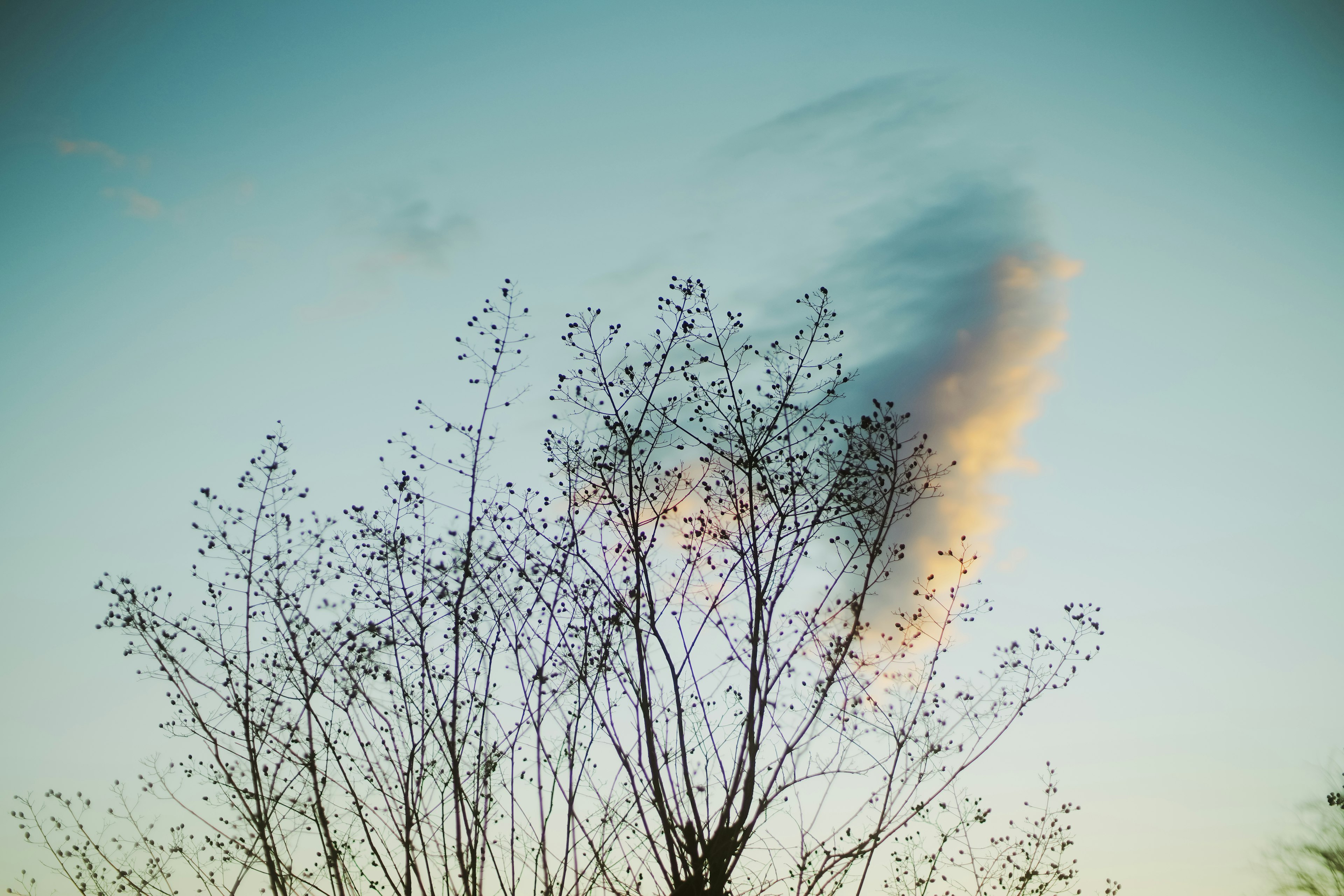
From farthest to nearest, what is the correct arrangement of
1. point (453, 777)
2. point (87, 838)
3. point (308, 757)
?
point (87, 838) → point (308, 757) → point (453, 777)

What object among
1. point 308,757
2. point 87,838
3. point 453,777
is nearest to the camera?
point 453,777

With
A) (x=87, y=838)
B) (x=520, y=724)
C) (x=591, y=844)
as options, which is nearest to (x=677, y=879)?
(x=591, y=844)

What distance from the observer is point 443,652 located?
943 cm

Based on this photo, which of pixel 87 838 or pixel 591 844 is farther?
pixel 87 838

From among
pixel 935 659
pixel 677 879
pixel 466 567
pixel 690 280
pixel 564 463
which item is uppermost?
pixel 690 280

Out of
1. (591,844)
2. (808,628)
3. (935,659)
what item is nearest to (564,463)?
(808,628)

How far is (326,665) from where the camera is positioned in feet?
31.3

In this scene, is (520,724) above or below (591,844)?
above

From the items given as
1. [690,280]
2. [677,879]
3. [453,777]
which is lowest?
[677,879]

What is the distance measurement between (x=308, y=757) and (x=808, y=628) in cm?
558

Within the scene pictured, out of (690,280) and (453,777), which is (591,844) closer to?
(453,777)

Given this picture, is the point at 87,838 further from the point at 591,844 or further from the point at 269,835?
the point at 591,844

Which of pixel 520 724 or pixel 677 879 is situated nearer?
pixel 677 879

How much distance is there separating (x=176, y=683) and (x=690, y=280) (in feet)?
23.6
